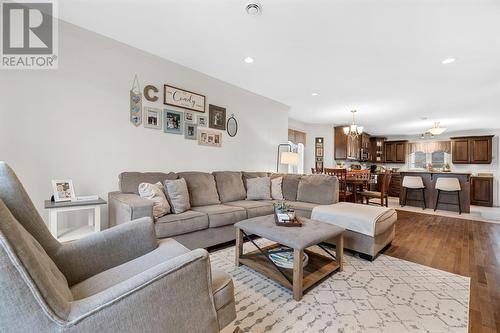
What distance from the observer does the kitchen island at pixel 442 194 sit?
525cm

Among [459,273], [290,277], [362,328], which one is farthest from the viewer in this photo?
[459,273]

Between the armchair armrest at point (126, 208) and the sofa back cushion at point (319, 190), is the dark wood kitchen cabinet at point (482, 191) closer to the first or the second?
the sofa back cushion at point (319, 190)

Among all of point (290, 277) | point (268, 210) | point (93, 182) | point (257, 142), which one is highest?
point (257, 142)

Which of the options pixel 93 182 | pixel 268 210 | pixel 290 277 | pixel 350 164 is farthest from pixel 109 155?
pixel 350 164

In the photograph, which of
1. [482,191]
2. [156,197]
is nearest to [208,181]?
[156,197]

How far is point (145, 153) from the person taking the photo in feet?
9.70

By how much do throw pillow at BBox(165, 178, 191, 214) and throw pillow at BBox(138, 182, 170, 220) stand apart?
80 mm

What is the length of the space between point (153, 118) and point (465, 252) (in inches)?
176

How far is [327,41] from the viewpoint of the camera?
2.53 meters

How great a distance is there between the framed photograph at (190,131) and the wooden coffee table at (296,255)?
183 centimetres

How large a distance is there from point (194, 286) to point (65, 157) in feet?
7.72

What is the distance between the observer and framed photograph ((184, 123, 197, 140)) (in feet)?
11.2

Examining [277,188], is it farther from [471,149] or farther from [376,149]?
[471,149]

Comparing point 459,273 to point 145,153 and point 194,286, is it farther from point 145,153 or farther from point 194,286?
point 145,153
